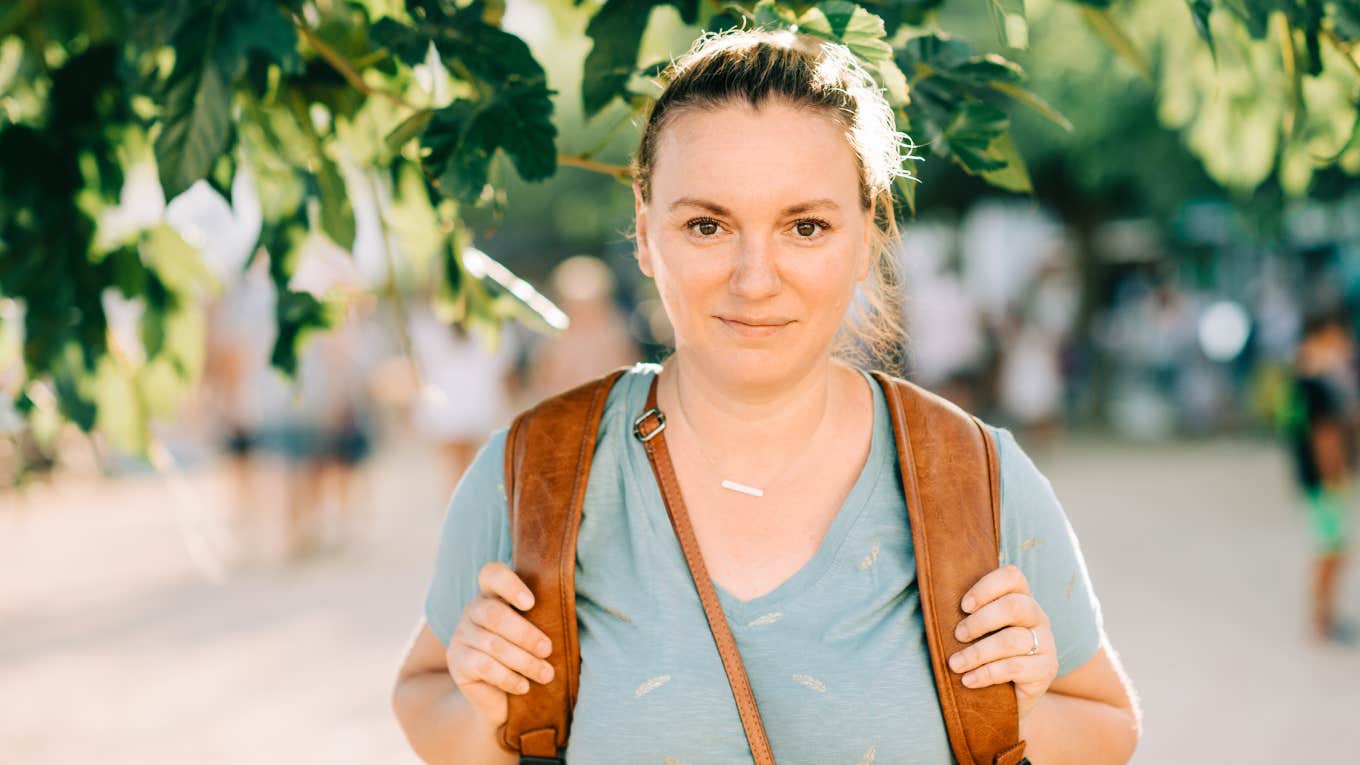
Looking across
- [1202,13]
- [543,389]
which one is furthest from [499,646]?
[543,389]

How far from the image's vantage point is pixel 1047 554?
1786 millimetres

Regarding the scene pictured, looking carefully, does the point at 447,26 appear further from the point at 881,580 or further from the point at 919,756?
the point at 919,756

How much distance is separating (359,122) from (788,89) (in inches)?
48.7

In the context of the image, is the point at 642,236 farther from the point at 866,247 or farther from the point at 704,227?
the point at 866,247

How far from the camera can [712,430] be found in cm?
187

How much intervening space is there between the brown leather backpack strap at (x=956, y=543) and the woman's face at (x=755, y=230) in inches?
9.3

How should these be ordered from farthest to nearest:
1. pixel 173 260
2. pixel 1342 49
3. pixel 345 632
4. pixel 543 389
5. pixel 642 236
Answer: pixel 543 389
pixel 345 632
pixel 173 260
pixel 1342 49
pixel 642 236

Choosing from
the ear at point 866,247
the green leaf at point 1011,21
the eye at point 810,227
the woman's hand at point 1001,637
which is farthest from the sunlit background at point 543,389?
the woman's hand at point 1001,637

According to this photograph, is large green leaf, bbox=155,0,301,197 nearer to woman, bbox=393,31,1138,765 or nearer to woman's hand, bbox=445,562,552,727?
woman, bbox=393,31,1138,765

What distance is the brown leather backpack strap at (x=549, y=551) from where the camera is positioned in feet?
5.63

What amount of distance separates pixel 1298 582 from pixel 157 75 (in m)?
7.63

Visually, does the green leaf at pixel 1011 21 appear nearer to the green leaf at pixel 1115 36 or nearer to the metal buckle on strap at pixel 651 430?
the green leaf at pixel 1115 36

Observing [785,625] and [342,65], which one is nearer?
[785,625]

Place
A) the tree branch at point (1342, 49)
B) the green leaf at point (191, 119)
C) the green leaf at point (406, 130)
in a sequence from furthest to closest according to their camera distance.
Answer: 1. the tree branch at point (1342, 49)
2. the green leaf at point (406, 130)
3. the green leaf at point (191, 119)
